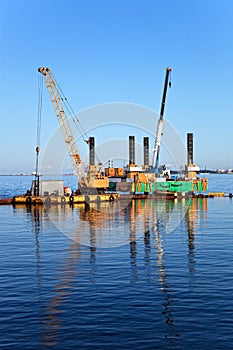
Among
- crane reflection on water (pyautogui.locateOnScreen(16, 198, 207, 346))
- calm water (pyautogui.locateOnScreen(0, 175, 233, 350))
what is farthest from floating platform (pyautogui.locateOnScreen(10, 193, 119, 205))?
calm water (pyautogui.locateOnScreen(0, 175, 233, 350))

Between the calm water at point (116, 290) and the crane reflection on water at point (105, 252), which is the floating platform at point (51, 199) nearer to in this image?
the crane reflection on water at point (105, 252)

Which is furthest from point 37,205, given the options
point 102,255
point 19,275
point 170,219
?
point 19,275

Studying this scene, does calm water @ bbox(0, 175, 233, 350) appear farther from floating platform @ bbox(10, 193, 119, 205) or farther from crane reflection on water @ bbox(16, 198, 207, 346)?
floating platform @ bbox(10, 193, 119, 205)

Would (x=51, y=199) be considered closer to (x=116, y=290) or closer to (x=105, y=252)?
(x=105, y=252)

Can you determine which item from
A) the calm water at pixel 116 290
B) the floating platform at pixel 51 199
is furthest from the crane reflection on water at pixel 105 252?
the floating platform at pixel 51 199

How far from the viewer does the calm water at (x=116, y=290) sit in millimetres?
26078

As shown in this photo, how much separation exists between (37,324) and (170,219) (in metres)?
67.9

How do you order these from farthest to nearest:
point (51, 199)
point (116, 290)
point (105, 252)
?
point (51, 199), point (105, 252), point (116, 290)

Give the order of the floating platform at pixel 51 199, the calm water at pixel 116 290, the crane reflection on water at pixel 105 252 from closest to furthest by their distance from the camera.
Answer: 1. the calm water at pixel 116 290
2. the crane reflection on water at pixel 105 252
3. the floating platform at pixel 51 199

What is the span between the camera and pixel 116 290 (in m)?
35.8

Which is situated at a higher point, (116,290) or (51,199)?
(51,199)

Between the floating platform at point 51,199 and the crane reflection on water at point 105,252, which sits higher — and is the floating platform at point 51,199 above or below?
above

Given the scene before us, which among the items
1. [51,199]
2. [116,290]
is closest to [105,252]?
[116,290]

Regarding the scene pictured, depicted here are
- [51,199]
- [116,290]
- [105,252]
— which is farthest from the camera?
[51,199]
